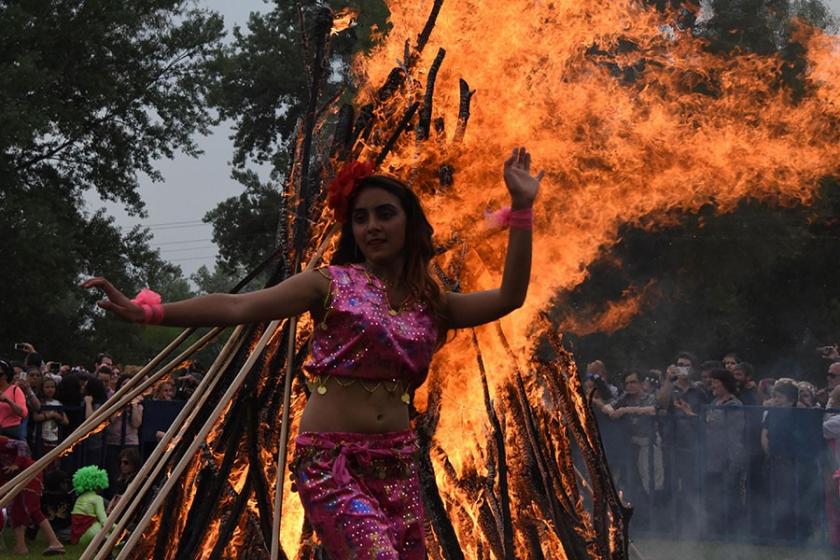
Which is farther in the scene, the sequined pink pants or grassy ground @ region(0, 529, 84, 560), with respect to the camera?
grassy ground @ region(0, 529, 84, 560)

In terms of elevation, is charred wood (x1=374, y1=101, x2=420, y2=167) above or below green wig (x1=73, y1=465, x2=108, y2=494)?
above

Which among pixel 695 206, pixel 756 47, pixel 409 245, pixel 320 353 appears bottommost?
pixel 320 353

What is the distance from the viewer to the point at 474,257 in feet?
18.6

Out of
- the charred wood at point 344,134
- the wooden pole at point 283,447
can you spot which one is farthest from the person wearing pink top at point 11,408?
the wooden pole at point 283,447

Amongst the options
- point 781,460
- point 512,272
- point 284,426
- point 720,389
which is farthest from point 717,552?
point 512,272

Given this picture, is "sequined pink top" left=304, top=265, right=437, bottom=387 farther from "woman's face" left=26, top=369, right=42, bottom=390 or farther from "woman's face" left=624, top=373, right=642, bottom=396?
"woman's face" left=26, top=369, right=42, bottom=390

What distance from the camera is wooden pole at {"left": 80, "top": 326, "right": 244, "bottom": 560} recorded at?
475cm

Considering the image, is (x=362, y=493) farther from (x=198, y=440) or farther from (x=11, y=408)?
(x=11, y=408)

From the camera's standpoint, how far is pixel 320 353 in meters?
3.84

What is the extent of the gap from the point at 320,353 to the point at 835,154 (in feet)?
13.9

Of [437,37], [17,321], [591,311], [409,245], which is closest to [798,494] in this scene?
[437,37]

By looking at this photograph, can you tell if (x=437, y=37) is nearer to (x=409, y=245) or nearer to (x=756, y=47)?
(x=409, y=245)

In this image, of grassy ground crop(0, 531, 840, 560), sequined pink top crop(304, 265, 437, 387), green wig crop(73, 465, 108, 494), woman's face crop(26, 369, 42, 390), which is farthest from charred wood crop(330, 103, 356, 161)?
woman's face crop(26, 369, 42, 390)

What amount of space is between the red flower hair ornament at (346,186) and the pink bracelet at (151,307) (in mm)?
690
